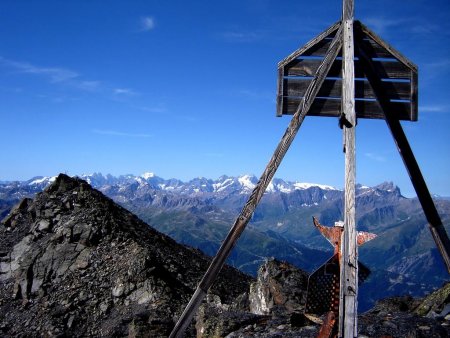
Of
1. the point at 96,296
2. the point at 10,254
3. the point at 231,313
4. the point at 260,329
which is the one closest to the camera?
the point at 260,329

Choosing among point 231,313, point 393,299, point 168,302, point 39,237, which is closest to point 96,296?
point 168,302

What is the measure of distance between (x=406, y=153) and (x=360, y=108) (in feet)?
4.08

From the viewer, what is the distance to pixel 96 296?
23.6m

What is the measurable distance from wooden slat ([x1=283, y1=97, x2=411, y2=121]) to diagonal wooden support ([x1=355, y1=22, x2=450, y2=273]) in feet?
0.49

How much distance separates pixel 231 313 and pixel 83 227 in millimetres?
17449

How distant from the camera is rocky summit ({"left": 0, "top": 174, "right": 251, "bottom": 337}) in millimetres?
21641

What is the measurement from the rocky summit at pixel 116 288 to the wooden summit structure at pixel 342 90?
5.23m

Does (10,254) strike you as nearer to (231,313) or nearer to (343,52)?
(231,313)

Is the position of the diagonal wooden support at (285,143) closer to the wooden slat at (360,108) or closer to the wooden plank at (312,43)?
the wooden plank at (312,43)

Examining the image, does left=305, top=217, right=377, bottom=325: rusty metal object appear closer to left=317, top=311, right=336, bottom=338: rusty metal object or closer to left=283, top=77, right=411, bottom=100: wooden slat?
left=317, top=311, right=336, bottom=338: rusty metal object

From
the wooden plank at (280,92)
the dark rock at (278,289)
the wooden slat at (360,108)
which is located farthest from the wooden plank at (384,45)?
the dark rock at (278,289)

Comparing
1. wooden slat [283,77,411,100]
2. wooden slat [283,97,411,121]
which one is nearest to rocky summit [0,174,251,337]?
wooden slat [283,97,411,121]

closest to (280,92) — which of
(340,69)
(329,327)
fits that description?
(340,69)

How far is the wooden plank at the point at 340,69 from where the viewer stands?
25.4 feet
